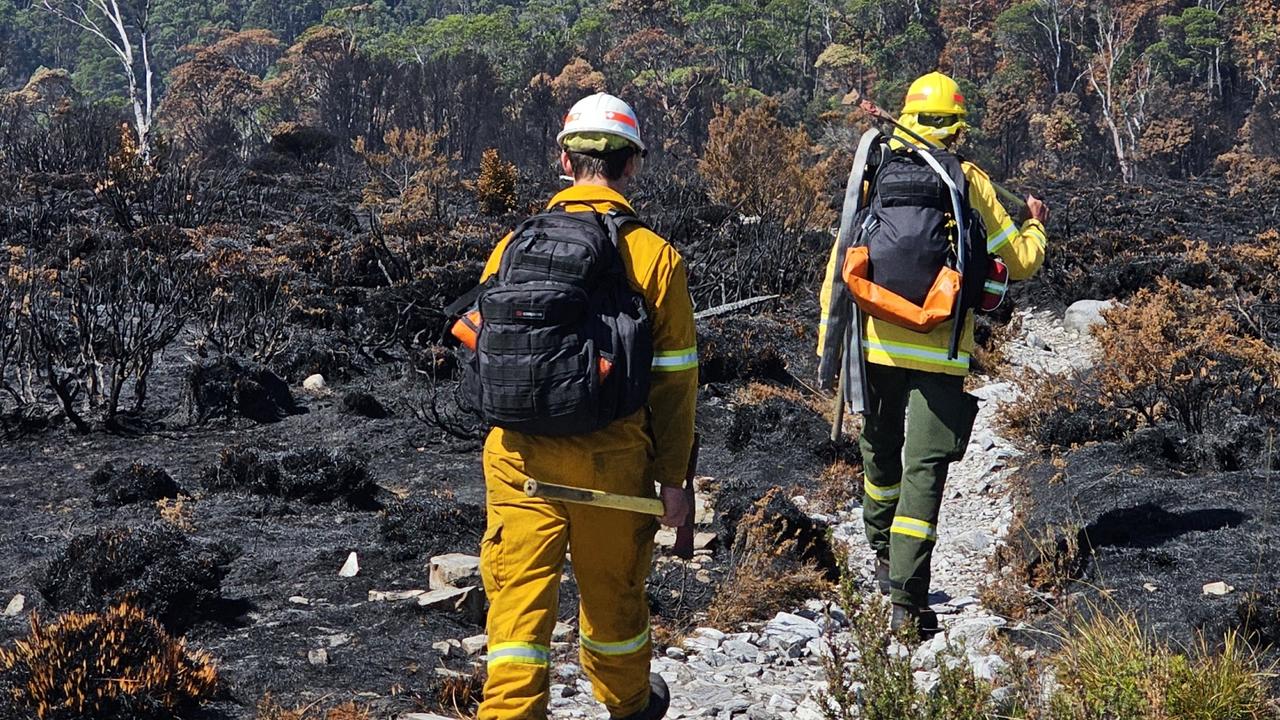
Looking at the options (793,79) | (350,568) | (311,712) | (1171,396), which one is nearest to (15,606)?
(350,568)

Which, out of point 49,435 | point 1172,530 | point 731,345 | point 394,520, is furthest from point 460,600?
point 731,345

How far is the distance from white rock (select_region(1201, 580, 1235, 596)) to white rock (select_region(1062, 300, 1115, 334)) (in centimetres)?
658

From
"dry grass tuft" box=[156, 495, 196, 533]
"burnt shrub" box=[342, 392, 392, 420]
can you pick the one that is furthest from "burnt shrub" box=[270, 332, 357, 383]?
"dry grass tuft" box=[156, 495, 196, 533]

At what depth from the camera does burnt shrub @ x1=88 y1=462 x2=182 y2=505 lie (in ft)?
19.5

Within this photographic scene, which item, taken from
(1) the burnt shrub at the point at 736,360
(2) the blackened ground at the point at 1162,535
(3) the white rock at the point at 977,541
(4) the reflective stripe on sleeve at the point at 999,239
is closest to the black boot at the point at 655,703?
(2) the blackened ground at the point at 1162,535

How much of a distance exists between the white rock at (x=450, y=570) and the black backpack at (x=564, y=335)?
2055 millimetres

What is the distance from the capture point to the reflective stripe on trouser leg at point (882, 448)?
166 inches

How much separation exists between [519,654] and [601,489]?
1.31 ft

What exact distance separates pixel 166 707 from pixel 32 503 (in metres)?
3.11

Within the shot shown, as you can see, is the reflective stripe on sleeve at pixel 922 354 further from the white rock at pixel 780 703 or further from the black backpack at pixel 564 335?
the black backpack at pixel 564 335

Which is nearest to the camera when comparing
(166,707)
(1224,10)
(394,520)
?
(166,707)

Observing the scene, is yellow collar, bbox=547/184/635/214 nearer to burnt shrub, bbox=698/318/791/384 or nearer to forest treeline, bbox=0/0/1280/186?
burnt shrub, bbox=698/318/791/384

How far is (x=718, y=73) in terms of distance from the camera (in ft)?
167

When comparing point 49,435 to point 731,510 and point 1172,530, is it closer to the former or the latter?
point 731,510
